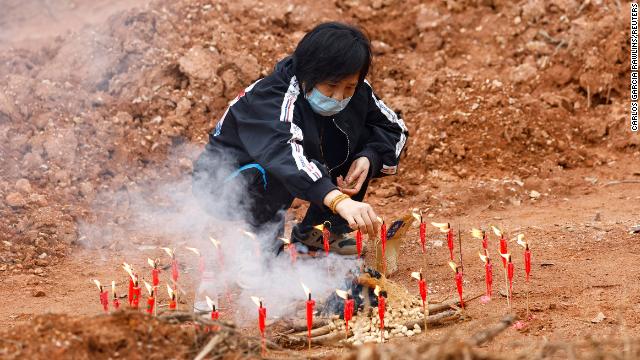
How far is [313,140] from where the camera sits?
527 cm

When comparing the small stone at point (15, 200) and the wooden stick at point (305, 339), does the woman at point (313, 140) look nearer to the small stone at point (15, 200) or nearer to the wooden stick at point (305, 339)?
the wooden stick at point (305, 339)

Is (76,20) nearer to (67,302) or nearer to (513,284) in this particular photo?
(67,302)

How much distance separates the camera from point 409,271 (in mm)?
5949

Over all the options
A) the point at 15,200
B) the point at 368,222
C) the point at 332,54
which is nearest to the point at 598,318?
the point at 368,222

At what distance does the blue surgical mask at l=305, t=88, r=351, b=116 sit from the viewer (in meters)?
5.08

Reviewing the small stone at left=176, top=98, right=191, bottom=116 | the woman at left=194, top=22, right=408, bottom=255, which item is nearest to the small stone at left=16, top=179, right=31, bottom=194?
the small stone at left=176, top=98, right=191, bottom=116

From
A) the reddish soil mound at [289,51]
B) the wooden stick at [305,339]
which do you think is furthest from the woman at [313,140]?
the reddish soil mound at [289,51]

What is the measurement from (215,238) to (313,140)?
6.40 ft

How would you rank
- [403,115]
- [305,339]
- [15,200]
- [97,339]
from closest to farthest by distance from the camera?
[97,339]
[305,339]
[15,200]
[403,115]

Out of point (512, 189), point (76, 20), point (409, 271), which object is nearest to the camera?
point (409, 271)

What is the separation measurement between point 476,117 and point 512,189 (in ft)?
3.42

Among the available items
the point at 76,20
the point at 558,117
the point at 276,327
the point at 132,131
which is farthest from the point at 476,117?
the point at 76,20

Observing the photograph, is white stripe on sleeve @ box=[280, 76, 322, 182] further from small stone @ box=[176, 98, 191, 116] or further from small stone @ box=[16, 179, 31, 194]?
small stone @ box=[176, 98, 191, 116]

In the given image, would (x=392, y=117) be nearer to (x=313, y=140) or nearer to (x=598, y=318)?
(x=313, y=140)
